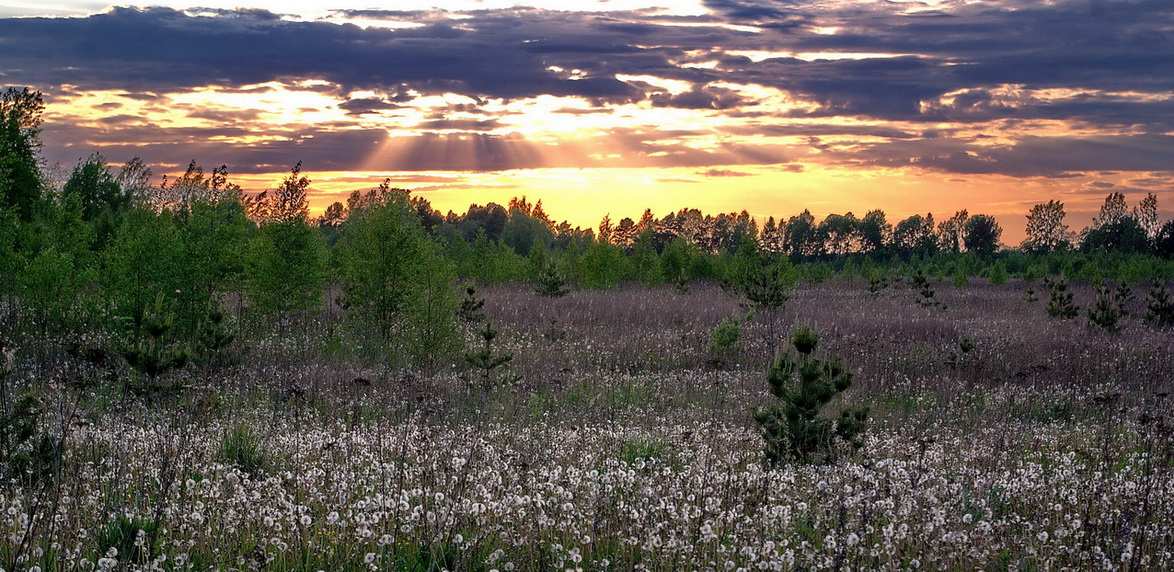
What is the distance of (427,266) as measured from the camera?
20.0 meters

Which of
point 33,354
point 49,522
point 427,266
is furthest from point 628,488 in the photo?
point 33,354

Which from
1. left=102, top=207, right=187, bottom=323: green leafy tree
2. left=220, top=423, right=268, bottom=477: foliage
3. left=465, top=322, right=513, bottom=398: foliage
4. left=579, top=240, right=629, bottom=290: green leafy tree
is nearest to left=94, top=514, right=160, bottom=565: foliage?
left=220, top=423, right=268, bottom=477: foliage

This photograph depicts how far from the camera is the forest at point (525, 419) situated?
4.82 metres

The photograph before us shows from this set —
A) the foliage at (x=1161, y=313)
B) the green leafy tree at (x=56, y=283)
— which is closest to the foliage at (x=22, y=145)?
the green leafy tree at (x=56, y=283)

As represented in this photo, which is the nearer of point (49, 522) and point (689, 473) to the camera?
point (49, 522)

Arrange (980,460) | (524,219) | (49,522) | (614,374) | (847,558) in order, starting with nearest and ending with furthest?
1. (49,522)
2. (847,558)
3. (980,460)
4. (614,374)
5. (524,219)

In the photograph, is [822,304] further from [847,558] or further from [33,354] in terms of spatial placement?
[847,558]

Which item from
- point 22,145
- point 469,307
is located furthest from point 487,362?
point 22,145

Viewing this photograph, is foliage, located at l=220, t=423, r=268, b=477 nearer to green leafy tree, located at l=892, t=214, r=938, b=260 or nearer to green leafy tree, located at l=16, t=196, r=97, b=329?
green leafy tree, located at l=16, t=196, r=97, b=329

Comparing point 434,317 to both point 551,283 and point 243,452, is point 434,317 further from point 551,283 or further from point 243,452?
point 551,283

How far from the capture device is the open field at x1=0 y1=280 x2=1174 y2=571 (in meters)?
4.65

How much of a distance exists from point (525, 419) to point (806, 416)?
203 inches

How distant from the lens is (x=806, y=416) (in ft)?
29.4

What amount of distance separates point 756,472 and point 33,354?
19.5 m
